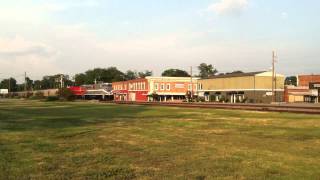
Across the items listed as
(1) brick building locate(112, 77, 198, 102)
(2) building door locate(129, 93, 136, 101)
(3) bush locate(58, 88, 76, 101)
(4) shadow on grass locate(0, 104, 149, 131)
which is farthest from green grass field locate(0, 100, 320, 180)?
(2) building door locate(129, 93, 136, 101)

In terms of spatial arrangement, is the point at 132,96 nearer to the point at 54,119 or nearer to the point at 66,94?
the point at 66,94

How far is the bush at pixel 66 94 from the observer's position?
133875mm

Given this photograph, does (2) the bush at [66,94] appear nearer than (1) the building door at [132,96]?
Yes

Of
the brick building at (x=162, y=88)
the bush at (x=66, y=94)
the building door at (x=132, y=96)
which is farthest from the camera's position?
the building door at (x=132, y=96)

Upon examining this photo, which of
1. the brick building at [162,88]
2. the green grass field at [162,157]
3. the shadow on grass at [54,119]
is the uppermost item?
the brick building at [162,88]

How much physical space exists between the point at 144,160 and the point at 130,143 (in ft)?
17.1

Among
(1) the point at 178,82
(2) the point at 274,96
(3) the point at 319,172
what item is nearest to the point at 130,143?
(3) the point at 319,172

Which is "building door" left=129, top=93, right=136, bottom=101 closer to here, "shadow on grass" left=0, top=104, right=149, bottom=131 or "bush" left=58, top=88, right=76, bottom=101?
"bush" left=58, top=88, right=76, bottom=101

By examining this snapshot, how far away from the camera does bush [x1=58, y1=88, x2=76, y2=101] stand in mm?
133875

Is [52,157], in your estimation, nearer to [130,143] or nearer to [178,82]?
[130,143]

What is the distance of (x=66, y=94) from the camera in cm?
13475

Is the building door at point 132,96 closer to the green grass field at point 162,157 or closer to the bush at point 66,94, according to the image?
the bush at point 66,94

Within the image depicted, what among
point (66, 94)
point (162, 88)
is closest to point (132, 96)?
point (162, 88)

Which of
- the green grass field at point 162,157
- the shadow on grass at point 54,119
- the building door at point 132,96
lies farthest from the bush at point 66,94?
the green grass field at point 162,157
